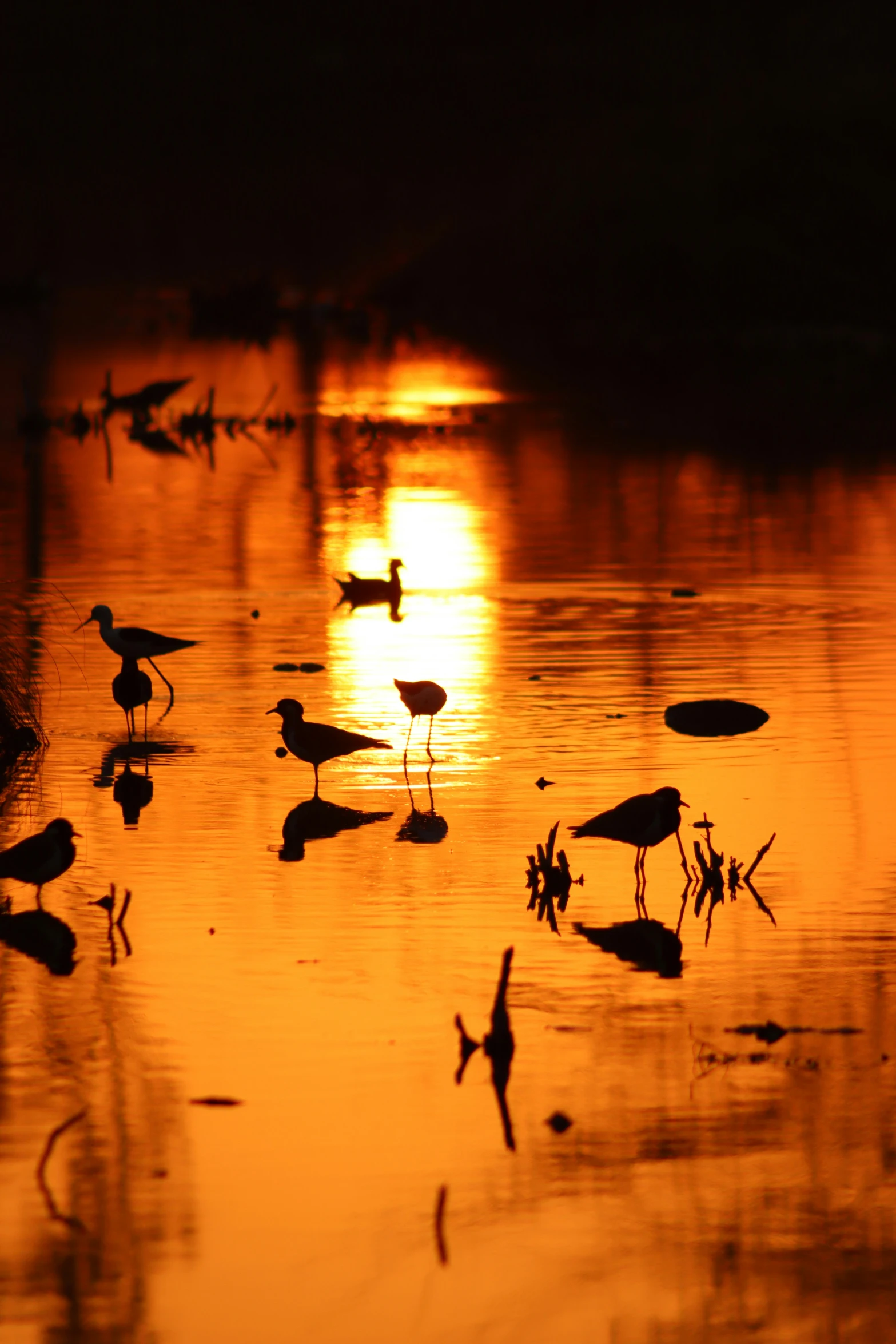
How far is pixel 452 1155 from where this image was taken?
825cm

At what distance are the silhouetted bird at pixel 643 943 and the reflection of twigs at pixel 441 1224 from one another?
8.16ft

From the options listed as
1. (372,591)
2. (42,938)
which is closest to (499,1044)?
(42,938)

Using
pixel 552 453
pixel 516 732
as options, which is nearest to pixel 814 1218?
pixel 516 732


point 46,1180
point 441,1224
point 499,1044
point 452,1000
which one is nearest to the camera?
point 441,1224

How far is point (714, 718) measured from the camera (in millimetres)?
15641

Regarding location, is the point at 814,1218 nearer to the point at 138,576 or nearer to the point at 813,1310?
the point at 813,1310

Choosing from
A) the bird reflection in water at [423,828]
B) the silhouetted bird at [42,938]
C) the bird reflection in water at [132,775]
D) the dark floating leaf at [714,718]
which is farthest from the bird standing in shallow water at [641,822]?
the dark floating leaf at [714,718]

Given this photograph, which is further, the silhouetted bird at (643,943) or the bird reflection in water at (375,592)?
the bird reflection in water at (375,592)

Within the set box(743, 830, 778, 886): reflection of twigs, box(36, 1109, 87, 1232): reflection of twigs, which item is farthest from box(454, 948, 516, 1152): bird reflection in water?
box(743, 830, 778, 886): reflection of twigs

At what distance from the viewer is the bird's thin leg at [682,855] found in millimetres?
11828

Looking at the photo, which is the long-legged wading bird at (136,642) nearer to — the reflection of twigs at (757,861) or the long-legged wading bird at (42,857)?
the long-legged wading bird at (42,857)

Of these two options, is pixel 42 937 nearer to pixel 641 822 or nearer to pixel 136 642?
pixel 641 822

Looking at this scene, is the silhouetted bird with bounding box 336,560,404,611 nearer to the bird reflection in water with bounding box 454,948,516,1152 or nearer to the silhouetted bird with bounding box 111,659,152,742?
the silhouetted bird with bounding box 111,659,152,742

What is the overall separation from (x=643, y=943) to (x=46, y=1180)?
3.51m
